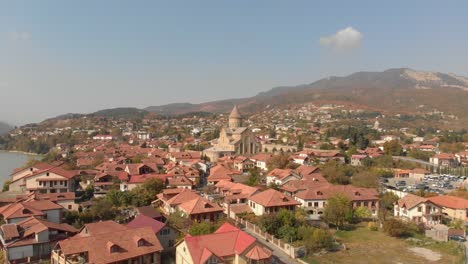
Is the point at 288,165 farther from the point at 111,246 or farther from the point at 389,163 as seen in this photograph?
the point at 111,246

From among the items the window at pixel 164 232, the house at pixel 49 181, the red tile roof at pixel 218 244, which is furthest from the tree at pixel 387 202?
the house at pixel 49 181

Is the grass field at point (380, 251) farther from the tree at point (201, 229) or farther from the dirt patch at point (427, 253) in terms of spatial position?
the tree at point (201, 229)

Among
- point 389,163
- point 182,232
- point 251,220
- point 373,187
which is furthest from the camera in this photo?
point 389,163

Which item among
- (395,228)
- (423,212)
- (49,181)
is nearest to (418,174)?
(423,212)

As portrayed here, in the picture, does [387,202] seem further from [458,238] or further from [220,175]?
[220,175]

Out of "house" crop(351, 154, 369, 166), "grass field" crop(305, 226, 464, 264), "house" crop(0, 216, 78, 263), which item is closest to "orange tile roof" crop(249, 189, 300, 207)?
"grass field" crop(305, 226, 464, 264)

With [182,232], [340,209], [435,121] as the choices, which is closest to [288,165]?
[340,209]
